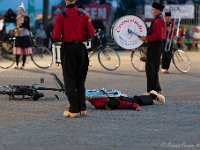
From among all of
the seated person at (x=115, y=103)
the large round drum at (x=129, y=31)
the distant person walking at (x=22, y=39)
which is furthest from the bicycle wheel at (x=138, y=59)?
the seated person at (x=115, y=103)

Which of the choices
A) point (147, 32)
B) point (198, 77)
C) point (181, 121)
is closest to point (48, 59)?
point (198, 77)

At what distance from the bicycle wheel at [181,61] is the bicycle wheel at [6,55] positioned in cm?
492

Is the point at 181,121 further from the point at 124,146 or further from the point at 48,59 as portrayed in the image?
the point at 48,59

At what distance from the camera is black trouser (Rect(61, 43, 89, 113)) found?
35.9 feet

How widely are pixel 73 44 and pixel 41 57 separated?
1147 centimetres

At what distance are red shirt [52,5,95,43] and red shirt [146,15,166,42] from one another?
2411 millimetres

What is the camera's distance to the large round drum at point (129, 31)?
45.7 ft

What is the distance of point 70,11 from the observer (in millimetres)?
10945

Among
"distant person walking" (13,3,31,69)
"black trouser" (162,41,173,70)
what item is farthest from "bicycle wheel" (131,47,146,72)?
"distant person walking" (13,3,31,69)

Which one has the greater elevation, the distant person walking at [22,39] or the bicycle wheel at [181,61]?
the distant person walking at [22,39]

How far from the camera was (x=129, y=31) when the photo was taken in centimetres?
1404

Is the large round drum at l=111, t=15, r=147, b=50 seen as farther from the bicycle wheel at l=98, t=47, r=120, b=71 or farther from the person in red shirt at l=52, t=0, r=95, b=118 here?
the bicycle wheel at l=98, t=47, r=120, b=71

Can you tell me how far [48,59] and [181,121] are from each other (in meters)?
11.9

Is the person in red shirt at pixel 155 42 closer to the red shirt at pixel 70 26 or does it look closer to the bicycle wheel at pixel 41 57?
the red shirt at pixel 70 26
